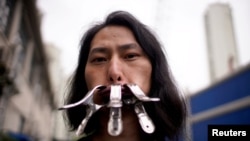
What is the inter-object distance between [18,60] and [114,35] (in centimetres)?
687

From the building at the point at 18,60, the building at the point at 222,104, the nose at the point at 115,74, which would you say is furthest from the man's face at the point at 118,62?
the building at the point at 18,60

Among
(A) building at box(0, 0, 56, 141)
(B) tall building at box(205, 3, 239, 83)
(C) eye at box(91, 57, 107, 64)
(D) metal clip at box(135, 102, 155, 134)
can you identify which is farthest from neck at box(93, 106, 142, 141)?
(A) building at box(0, 0, 56, 141)

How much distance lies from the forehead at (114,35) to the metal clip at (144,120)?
0.25m

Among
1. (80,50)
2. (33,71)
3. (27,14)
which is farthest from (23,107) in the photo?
(80,50)

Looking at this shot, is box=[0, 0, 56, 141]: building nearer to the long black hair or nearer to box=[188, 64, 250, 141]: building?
the long black hair

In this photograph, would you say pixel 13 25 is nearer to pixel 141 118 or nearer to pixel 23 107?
pixel 23 107

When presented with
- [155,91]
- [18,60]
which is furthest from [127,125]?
[18,60]

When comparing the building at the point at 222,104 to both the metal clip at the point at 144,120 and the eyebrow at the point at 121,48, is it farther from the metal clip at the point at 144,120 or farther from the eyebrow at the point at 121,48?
the eyebrow at the point at 121,48

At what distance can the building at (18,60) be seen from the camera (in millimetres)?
5090

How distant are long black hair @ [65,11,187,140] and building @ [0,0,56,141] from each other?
11.8ft

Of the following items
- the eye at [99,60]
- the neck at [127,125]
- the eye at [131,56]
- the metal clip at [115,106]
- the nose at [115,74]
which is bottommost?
the neck at [127,125]

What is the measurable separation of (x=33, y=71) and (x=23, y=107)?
76.5 inches

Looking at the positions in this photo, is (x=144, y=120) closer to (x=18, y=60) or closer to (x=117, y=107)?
(x=117, y=107)

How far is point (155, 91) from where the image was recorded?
2.70ft
